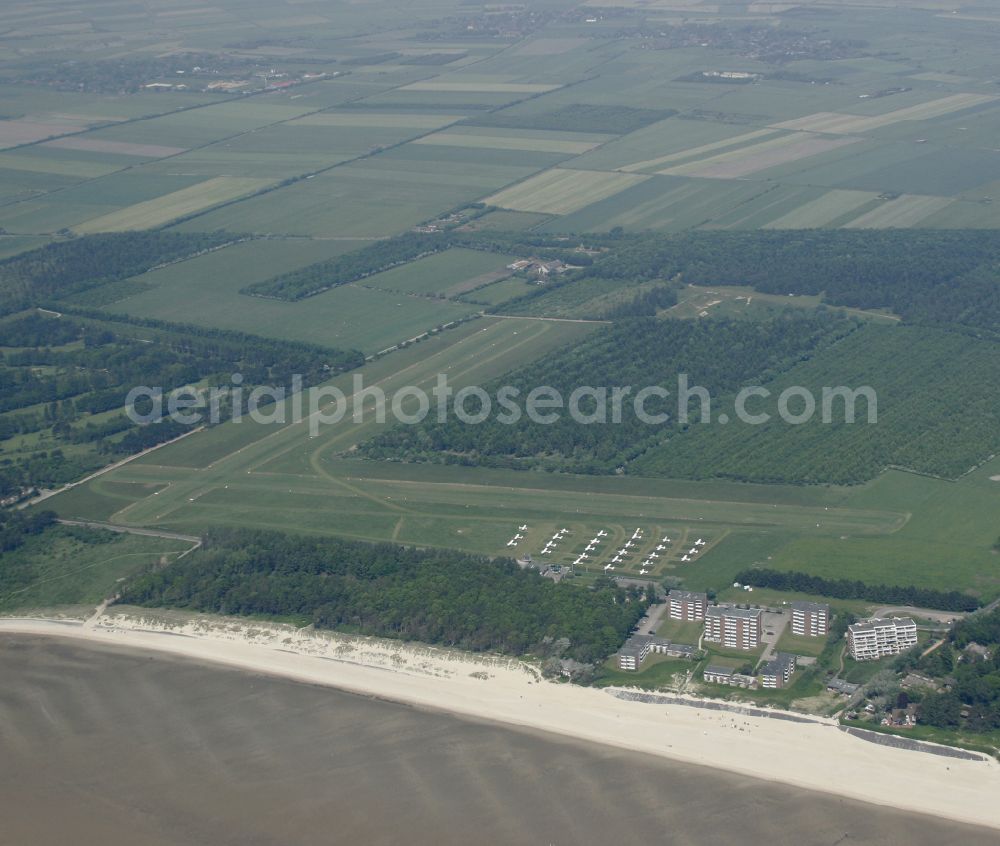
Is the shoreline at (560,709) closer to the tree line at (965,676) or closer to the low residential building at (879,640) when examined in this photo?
the tree line at (965,676)

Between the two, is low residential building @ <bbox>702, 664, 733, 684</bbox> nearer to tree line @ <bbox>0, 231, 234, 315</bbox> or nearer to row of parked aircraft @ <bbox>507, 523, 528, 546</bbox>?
row of parked aircraft @ <bbox>507, 523, 528, 546</bbox>

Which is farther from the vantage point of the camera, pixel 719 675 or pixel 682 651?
pixel 682 651

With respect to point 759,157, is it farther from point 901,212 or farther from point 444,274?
point 444,274

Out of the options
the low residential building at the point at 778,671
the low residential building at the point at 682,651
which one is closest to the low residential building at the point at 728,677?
the low residential building at the point at 778,671

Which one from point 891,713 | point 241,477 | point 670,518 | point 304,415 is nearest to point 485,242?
point 304,415

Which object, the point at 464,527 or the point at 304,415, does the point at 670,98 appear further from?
the point at 464,527

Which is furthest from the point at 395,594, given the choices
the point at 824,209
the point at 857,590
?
the point at 824,209
